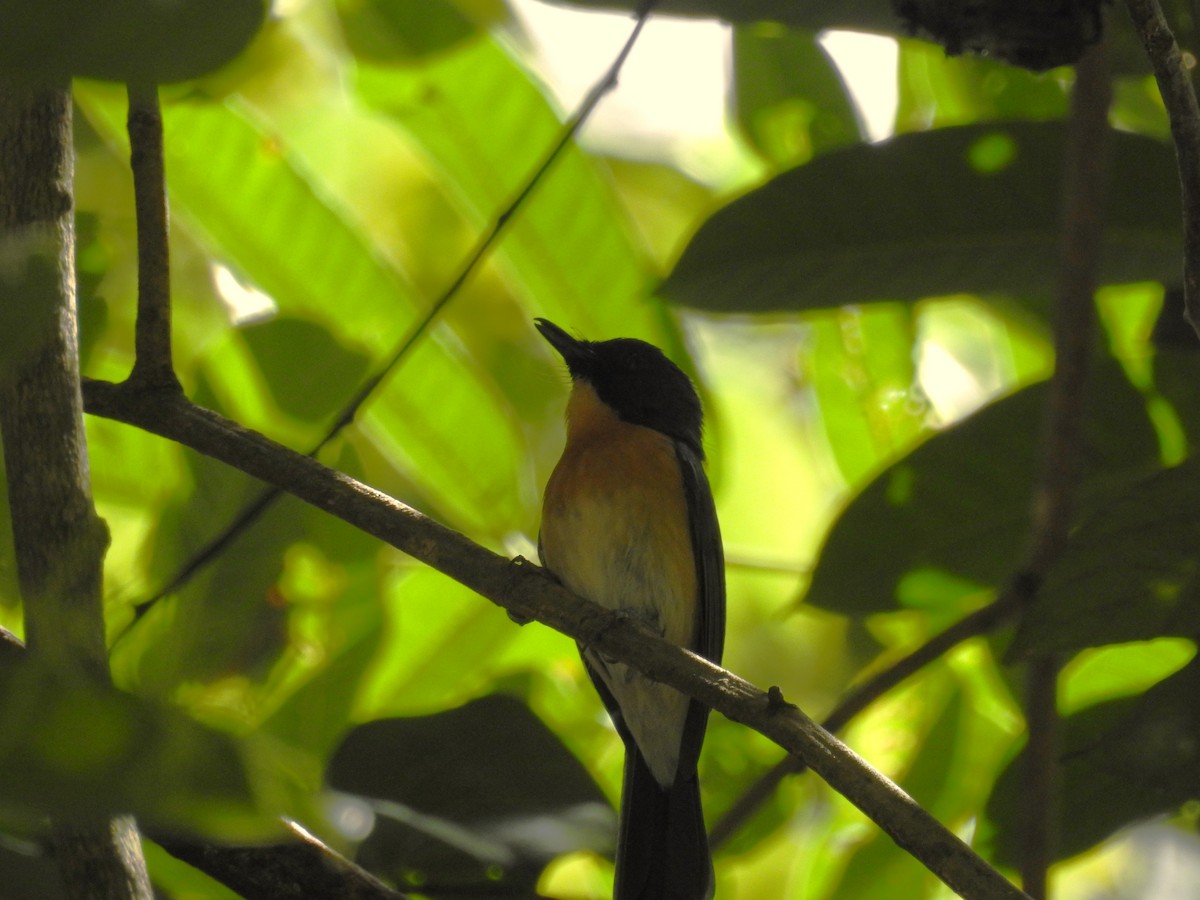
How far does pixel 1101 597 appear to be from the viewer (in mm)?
2195

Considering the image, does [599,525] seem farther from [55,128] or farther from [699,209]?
[55,128]

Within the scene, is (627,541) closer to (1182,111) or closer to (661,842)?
(661,842)

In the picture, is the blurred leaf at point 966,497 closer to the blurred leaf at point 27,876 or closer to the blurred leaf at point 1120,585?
the blurred leaf at point 1120,585

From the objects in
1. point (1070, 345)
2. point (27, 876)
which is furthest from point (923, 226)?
point (27, 876)

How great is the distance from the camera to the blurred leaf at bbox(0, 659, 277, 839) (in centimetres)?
73

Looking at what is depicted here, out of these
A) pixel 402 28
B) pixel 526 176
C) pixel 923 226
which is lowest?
pixel 402 28

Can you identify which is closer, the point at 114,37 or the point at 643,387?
the point at 114,37

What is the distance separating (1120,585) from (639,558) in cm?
192

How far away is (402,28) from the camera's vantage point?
301 cm

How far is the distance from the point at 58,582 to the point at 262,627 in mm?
1234

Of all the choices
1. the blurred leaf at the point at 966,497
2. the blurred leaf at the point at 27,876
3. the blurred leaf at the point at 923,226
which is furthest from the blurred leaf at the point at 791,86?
the blurred leaf at the point at 27,876

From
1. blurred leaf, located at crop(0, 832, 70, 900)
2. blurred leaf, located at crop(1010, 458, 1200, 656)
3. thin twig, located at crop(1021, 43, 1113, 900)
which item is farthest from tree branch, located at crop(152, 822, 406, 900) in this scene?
thin twig, located at crop(1021, 43, 1113, 900)

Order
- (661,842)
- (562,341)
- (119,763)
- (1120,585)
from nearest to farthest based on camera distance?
(119,763) < (1120,585) < (661,842) < (562,341)

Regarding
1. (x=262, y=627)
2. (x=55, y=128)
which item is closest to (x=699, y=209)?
(x=262, y=627)
